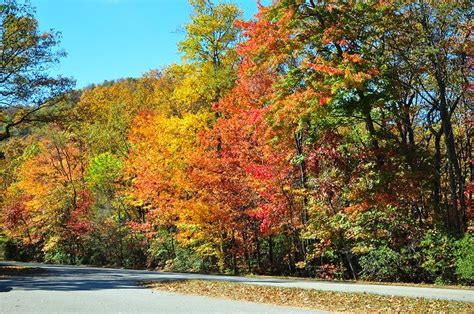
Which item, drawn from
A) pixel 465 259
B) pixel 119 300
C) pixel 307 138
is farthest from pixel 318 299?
pixel 307 138

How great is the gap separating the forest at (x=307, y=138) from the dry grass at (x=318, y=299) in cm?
587

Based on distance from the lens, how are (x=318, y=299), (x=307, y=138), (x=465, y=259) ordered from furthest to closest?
(x=307, y=138) → (x=465, y=259) → (x=318, y=299)

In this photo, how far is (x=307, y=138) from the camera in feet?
66.9

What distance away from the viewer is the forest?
1702cm

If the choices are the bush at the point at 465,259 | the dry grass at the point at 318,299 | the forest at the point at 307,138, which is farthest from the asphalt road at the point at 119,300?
the forest at the point at 307,138

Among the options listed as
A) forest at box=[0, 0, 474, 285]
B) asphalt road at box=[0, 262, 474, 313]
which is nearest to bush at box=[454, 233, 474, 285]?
forest at box=[0, 0, 474, 285]

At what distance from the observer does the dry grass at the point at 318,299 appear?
9930 mm

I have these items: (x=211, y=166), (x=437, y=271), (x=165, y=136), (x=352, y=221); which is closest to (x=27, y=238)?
(x=165, y=136)

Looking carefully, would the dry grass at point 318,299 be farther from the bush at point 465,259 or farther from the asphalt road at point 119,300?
the bush at point 465,259

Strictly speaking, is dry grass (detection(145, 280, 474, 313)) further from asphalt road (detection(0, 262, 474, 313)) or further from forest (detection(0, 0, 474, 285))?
forest (detection(0, 0, 474, 285))

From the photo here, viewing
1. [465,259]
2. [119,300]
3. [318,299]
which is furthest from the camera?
[465,259]

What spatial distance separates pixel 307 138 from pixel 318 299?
1005 cm

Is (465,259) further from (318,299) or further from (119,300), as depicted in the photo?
(119,300)

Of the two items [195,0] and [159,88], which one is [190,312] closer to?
[195,0]
